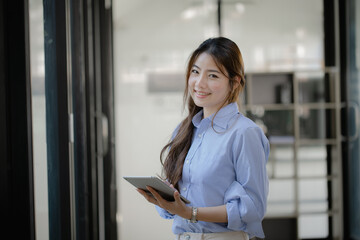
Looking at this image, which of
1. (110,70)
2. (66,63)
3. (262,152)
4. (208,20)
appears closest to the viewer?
(262,152)

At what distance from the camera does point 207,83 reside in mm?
1319

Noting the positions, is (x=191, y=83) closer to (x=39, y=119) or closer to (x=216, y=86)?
(x=216, y=86)

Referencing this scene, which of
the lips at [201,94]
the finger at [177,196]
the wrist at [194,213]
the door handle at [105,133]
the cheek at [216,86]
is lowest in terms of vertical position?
the wrist at [194,213]

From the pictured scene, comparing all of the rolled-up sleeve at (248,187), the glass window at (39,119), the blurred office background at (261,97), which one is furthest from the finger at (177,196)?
the blurred office background at (261,97)

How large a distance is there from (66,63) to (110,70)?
1.42 metres

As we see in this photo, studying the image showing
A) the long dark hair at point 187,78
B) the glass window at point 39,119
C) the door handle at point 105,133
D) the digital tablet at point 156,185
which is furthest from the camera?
the door handle at point 105,133

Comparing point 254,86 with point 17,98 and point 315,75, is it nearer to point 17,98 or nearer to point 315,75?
point 315,75

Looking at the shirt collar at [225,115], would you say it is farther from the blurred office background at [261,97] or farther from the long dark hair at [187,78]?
the blurred office background at [261,97]

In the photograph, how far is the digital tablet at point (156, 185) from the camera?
1163 mm

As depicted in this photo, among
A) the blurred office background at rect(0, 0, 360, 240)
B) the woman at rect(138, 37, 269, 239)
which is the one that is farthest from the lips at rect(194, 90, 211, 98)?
the blurred office background at rect(0, 0, 360, 240)

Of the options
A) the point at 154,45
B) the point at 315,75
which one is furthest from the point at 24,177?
the point at 315,75

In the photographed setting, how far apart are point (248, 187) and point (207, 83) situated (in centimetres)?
34

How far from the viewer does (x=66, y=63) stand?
1.90 m

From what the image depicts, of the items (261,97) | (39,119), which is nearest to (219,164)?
(39,119)
